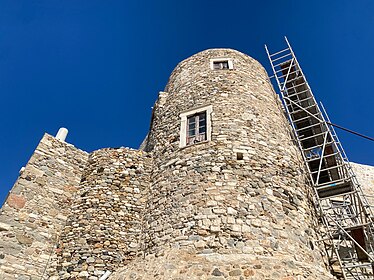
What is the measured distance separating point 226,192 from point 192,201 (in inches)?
32.5

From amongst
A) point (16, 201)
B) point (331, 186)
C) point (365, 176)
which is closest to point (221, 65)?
point (331, 186)

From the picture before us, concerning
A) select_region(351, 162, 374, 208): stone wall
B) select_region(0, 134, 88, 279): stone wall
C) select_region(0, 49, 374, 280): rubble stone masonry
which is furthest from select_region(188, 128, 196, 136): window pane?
select_region(351, 162, 374, 208): stone wall

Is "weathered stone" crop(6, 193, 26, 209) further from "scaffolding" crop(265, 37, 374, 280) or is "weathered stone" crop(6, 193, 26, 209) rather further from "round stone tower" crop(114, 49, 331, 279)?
"scaffolding" crop(265, 37, 374, 280)

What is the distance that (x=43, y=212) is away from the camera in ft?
27.4

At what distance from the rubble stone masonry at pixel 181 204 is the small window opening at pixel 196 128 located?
9.6 inches

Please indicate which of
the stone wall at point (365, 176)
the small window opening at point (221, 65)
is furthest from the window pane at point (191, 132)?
the stone wall at point (365, 176)

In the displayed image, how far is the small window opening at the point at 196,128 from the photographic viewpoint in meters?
8.77

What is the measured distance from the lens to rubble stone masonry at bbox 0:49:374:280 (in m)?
6.18

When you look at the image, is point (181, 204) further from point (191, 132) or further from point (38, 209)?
point (38, 209)

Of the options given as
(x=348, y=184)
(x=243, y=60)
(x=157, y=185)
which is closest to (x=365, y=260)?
(x=348, y=184)

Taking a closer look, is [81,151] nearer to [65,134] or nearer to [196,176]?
[65,134]

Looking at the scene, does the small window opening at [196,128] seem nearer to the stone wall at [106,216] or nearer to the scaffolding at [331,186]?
the stone wall at [106,216]

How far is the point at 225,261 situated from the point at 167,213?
6.62 ft

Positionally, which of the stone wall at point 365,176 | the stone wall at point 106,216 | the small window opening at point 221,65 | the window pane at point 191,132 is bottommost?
the stone wall at point 106,216
